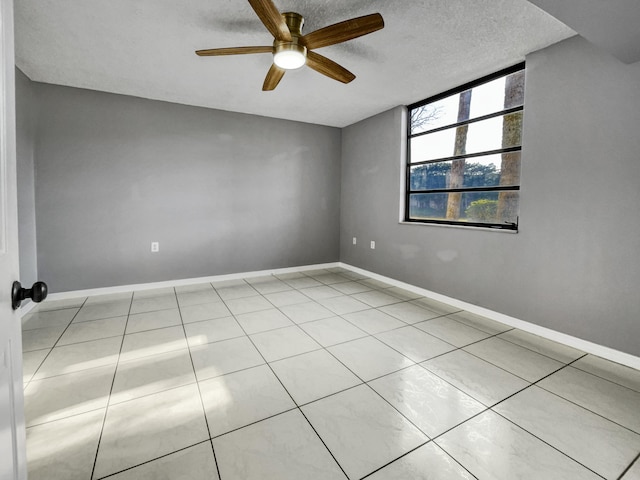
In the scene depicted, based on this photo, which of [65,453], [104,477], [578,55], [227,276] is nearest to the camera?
[104,477]

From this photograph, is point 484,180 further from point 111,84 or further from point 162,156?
point 111,84

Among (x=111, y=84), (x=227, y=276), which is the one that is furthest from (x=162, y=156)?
(x=227, y=276)

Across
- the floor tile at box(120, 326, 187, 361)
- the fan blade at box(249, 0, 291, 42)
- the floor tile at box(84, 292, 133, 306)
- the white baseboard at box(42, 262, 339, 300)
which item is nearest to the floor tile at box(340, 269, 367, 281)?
the white baseboard at box(42, 262, 339, 300)

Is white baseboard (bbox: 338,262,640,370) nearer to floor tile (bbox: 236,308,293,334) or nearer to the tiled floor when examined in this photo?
the tiled floor

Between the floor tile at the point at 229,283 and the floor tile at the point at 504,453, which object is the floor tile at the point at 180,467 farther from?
the floor tile at the point at 229,283

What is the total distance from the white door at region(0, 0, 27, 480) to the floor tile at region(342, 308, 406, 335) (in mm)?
2209

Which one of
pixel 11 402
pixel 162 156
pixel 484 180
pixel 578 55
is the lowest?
pixel 11 402

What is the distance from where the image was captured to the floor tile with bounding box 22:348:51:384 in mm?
1890

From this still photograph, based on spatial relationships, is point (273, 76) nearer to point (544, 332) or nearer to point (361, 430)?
point (361, 430)

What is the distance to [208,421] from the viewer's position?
1.51 metres

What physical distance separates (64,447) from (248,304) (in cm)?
198

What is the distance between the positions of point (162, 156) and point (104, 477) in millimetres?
3452

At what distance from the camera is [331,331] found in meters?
2.59

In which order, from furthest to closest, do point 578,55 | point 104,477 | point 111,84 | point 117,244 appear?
point 117,244 → point 111,84 → point 578,55 → point 104,477
